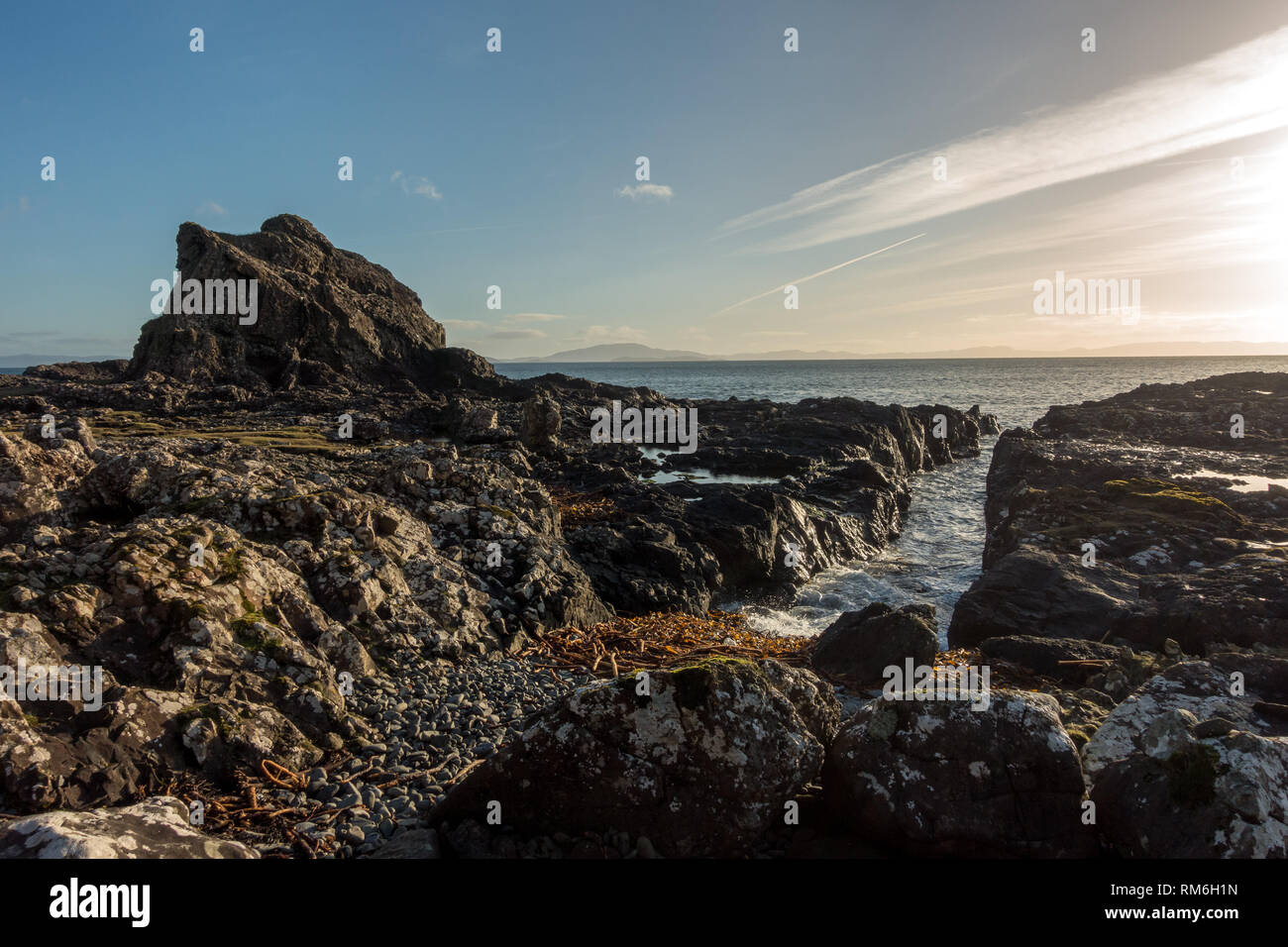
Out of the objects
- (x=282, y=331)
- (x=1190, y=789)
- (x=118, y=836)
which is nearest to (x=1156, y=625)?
(x=1190, y=789)

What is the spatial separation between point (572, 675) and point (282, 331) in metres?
59.3

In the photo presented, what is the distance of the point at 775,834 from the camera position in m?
4.89

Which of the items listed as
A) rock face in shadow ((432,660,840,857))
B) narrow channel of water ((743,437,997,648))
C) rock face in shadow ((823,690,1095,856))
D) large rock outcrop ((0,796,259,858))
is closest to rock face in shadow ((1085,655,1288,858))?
rock face in shadow ((823,690,1095,856))

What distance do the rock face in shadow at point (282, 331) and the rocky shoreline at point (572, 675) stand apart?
4596cm

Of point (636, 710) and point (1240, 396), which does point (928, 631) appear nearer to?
point (636, 710)

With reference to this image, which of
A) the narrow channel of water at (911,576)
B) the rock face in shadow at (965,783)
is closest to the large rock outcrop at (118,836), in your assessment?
the rock face in shadow at (965,783)

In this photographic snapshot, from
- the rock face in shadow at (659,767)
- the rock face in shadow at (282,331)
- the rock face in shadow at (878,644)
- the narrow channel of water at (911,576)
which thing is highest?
the rock face in shadow at (282,331)

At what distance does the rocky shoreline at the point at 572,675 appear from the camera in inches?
177

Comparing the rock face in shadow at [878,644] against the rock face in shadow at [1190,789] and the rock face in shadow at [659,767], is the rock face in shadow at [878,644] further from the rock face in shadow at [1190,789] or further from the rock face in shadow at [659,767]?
the rock face in shadow at [659,767]

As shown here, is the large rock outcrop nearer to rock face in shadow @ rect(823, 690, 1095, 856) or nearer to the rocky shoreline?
the rocky shoreline

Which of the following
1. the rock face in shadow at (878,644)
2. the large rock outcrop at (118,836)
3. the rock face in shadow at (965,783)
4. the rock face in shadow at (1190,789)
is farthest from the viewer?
the rock face in shadow at (878,644)

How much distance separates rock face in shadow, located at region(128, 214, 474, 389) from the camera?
51.1 metres
